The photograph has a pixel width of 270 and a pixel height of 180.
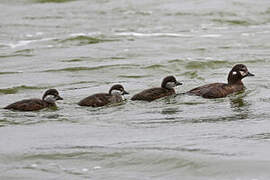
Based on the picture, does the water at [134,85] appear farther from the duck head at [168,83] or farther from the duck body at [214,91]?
the duck head at [168,83]

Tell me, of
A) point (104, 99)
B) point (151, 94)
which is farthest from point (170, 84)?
point (104, 99)

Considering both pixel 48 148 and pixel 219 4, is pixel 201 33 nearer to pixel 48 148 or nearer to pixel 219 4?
pixel 219 4

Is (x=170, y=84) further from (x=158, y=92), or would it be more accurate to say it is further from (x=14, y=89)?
(x=14, y=89)

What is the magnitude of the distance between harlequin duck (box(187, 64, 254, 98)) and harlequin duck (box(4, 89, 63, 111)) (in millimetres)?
2248

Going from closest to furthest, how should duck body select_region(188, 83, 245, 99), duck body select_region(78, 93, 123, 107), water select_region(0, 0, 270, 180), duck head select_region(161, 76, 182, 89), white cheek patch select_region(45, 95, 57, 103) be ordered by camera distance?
water select_region(0, 0, 270, 180) < duck body select_region(78, 93, 123, 107) < white cheek patch select_region(45, 95, 57, 103) < duck body select_region(188, 83, 245, 99) < duck head select_region(161, 76, 182, 89)

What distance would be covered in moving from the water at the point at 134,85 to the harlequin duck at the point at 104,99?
152 millimetres

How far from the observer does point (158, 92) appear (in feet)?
41.0

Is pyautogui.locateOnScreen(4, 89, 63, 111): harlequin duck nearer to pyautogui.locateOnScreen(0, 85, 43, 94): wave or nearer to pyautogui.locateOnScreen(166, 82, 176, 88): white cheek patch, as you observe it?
pyautogui.locateOnScreen(166, 82, 176, 88): white cheek patch

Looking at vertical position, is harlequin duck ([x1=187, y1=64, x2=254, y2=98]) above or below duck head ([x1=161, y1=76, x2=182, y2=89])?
below

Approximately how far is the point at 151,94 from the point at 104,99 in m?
0.80

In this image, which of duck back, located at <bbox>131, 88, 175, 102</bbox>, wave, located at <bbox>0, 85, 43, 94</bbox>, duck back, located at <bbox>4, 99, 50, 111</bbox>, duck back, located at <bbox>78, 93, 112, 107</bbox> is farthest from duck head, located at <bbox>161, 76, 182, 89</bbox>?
wave, located at <bbox>0, 85, 43, 94</bbox>

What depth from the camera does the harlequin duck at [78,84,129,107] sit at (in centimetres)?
1194

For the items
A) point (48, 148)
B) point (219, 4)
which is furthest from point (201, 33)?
point (48, 148)

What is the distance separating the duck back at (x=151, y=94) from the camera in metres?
12.3
